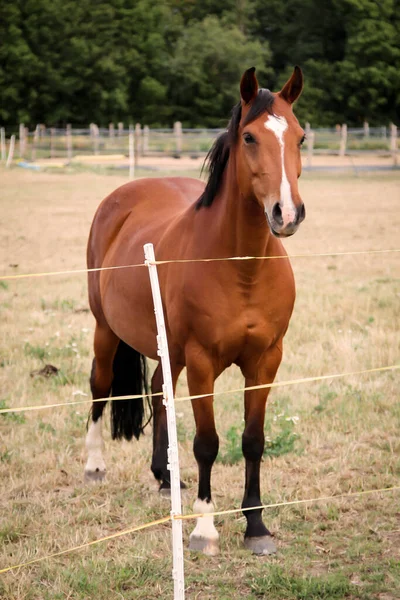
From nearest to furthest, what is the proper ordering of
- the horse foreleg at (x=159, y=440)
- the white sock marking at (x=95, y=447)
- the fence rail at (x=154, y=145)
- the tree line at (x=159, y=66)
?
the horse foreleg at (x=159, y=440) → the white sock marking at (x=95, y=447) → the fence rail at (x=154, y=145) → the tree line at (x=159, y=66)

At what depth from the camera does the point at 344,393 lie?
236 inches

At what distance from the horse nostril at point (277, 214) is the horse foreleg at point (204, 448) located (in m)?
0.92

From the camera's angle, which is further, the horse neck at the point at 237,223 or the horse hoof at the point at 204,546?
Result: the horse hoof at the point at 204,546

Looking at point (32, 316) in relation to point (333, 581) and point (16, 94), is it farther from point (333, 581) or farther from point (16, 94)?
point (16, 94)

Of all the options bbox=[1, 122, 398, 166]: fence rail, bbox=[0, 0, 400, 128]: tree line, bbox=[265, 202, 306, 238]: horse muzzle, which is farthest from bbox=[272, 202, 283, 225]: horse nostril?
bbox=[0, 0, 400, 128]: tree line

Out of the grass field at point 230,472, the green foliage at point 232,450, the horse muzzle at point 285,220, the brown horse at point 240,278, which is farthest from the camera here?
the green foliage at point 232,450

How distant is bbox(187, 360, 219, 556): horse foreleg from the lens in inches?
148

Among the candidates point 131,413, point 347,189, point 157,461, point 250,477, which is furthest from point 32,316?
point 347,189

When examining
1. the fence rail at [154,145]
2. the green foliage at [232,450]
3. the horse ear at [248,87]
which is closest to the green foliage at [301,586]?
the green foliage at [232,450]

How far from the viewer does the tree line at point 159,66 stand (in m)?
Result: 50.8

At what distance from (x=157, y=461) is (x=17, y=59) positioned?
161 ft

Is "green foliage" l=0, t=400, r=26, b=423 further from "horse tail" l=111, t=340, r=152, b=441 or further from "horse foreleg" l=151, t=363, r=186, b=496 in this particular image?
"horse foreleg" l=151, t=363, r=186, b=496

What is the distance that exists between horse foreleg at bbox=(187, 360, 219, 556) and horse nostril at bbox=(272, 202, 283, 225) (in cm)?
92

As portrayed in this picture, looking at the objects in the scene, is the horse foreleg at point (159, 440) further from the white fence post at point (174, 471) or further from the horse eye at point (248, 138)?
the horse eye at point (248, 138)
